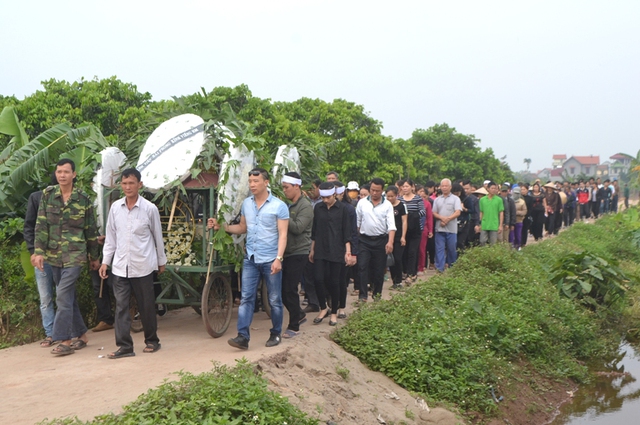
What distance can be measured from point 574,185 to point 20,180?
89.7ft

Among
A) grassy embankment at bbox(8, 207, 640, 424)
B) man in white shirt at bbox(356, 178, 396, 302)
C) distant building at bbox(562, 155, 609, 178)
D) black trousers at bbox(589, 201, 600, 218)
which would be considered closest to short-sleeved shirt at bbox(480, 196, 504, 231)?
grassy embankment at bbox(8, 207, 640, 424)

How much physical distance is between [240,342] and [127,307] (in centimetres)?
121

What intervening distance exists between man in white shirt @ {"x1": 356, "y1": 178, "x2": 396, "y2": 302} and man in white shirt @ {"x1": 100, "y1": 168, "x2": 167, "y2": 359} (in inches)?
128

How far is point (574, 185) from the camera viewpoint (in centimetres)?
3166

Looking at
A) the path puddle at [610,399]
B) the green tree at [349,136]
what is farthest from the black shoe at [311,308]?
the green tree at [349,136]

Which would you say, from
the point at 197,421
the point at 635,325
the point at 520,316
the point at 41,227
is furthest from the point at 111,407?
the point at 635,325

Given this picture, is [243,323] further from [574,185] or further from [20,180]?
[574,185]

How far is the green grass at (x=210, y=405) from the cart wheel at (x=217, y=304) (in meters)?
2.29

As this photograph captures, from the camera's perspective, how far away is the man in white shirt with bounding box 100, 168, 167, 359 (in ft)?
23.6

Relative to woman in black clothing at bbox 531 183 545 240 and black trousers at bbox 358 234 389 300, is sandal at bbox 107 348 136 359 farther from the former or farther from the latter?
woman in black clothing at bbox 531 183 545 240

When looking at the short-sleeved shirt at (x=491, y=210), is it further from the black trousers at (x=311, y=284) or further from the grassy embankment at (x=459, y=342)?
the black trousers at (x=311, y=284)

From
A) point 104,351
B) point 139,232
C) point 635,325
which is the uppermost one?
point 139,232

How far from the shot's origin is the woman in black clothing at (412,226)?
12156 millimetres

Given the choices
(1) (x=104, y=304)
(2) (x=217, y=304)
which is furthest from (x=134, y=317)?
(2) (x=217, y=304)
